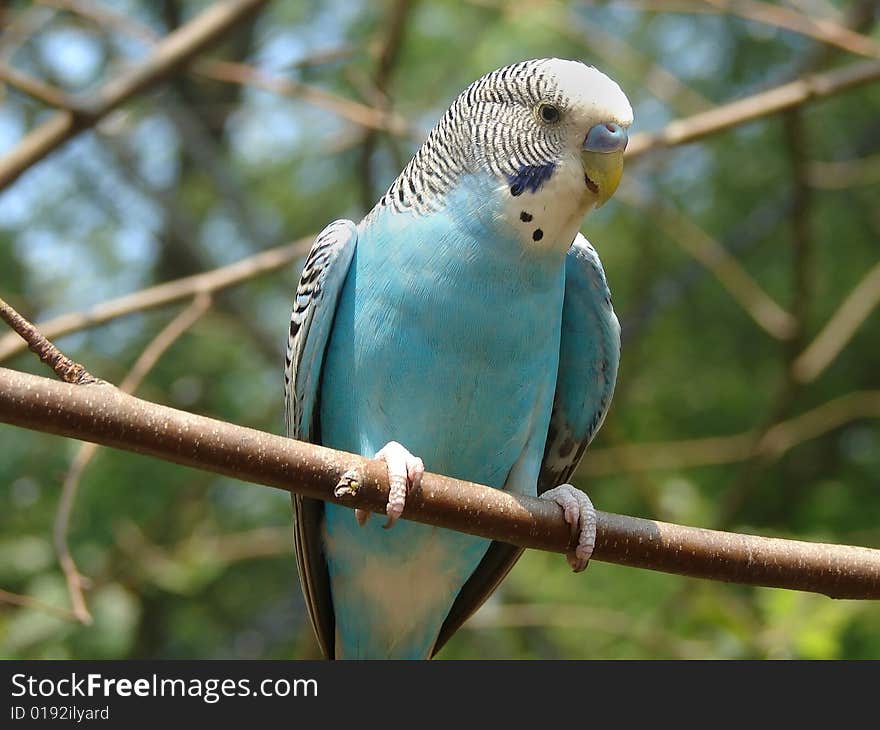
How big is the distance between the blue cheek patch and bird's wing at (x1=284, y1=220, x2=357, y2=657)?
2.61ft

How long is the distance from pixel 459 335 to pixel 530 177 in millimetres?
618

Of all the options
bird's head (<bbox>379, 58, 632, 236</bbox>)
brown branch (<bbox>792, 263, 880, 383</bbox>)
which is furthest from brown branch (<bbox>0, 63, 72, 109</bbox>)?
brown branch (<bbox>792, 263, 880, 383</bbox>)

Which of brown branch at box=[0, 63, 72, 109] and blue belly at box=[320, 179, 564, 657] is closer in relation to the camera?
blue belly at box=[320, 179, 564, 657]

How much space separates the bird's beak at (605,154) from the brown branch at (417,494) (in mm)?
1101

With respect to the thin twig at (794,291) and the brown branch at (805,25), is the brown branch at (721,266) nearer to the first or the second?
the thin twig at (794,291)

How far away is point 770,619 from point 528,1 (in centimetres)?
435

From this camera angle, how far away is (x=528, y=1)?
7441 millimetres

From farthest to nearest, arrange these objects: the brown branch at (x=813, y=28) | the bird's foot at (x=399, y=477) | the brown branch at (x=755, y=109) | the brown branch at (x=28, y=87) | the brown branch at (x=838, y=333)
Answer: the brown branch at (x=838, y=333)
the brown branch at (x=813, y=28)
the brown branch at (x=755, y=109)
the brown branch at (x=28, y=87)
the bird's foot at (x=399, y=477)

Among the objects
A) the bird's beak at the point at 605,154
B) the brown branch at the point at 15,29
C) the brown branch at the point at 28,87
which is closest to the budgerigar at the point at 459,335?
the bird's beak at the point at 605,154

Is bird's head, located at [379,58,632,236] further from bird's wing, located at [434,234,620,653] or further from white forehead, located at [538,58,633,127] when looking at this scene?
bird's wing, located at [434,234,620,653]

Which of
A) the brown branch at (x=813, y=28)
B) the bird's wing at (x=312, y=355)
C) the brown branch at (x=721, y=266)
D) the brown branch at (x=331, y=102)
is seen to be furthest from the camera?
the brown branch at (x=721, y=266)

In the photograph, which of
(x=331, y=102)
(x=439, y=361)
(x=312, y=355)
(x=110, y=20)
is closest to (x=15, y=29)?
(x=110, y=20)

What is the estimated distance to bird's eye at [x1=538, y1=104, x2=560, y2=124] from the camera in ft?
12.4

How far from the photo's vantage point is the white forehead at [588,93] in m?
3.66
